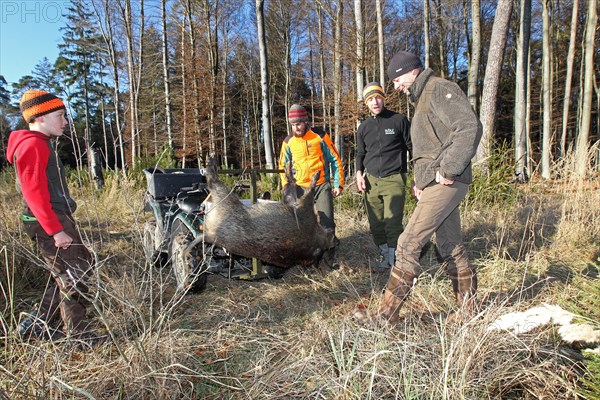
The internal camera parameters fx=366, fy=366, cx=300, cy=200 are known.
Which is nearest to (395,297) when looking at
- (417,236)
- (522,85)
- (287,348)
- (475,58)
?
(417,236)

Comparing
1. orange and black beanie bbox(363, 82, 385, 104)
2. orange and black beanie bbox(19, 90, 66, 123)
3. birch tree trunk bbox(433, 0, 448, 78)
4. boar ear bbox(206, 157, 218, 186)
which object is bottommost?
boar ear bbox(206, 157, 218, 186)

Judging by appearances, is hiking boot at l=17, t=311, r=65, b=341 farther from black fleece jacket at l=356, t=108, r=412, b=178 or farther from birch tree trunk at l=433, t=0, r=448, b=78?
birch tree trunk at l=433, t=0, r=448, b=78

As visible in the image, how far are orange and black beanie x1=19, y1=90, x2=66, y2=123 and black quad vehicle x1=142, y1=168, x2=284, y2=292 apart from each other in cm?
88

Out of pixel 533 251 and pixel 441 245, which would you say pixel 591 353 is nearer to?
pixel 441 245

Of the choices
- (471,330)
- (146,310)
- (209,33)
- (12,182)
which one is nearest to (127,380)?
(146,310)

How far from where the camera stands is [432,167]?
8.48ft

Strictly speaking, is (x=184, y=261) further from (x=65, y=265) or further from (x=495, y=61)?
(x=495, y=61)

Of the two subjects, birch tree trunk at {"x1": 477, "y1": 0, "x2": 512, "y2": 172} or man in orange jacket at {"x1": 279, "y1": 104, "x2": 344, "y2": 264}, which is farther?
birch tree trunk at {"x1": 477, "y1": 0, "x2": 512, "y2": 172}

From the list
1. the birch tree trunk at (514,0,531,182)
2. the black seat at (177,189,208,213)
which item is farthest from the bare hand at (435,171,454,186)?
the birch tree trunk at (514,0,531,182)

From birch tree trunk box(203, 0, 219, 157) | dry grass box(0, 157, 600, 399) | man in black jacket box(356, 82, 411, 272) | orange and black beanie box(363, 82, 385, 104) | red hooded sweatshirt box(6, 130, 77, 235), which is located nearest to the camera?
dry grass box(0, 157, 600, 399)

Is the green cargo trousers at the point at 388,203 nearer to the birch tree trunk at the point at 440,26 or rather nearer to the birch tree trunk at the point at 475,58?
the birch tree trunk at the point at 475,58

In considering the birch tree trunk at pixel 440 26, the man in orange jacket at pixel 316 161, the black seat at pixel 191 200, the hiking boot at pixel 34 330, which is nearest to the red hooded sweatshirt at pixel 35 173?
the hiking boot at pixel 34 330

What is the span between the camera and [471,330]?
6.73ft

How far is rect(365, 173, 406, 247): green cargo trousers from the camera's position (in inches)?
165
